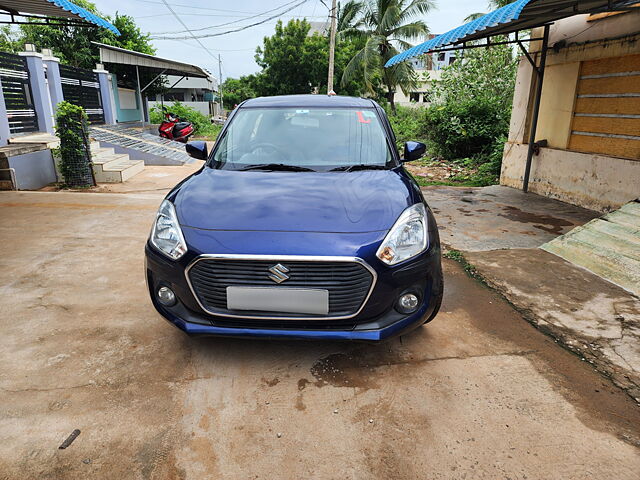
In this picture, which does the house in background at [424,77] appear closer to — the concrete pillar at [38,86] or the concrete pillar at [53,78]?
the concrete pillar at [53,78]

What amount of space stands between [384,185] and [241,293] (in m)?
1.16

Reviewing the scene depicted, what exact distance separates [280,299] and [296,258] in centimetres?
23

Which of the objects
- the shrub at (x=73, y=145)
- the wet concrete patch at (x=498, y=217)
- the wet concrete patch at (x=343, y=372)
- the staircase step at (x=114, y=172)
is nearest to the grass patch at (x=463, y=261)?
the wet concrete patch at (x=498, y=217)

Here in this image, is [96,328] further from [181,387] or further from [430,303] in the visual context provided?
[430,303]

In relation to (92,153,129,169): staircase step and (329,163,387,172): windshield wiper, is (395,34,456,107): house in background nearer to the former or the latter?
(92,153,129,169): staircase step

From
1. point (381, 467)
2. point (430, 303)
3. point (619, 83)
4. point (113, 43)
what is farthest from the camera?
point (113, 43)

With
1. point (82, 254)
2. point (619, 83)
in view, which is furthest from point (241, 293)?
point (619, 83)

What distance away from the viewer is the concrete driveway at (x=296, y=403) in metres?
1.89

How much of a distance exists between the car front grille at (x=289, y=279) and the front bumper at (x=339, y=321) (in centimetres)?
4

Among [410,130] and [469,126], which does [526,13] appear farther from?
[410,130]

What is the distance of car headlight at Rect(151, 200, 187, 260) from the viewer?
7.77 ft

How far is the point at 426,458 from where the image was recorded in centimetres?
192

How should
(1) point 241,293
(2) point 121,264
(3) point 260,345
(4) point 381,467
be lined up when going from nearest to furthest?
(4) point 381,467
(1) point 241,293
(3) point 260,345
(2) point 121,264

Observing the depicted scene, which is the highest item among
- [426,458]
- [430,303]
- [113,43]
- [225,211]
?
[113,43]
